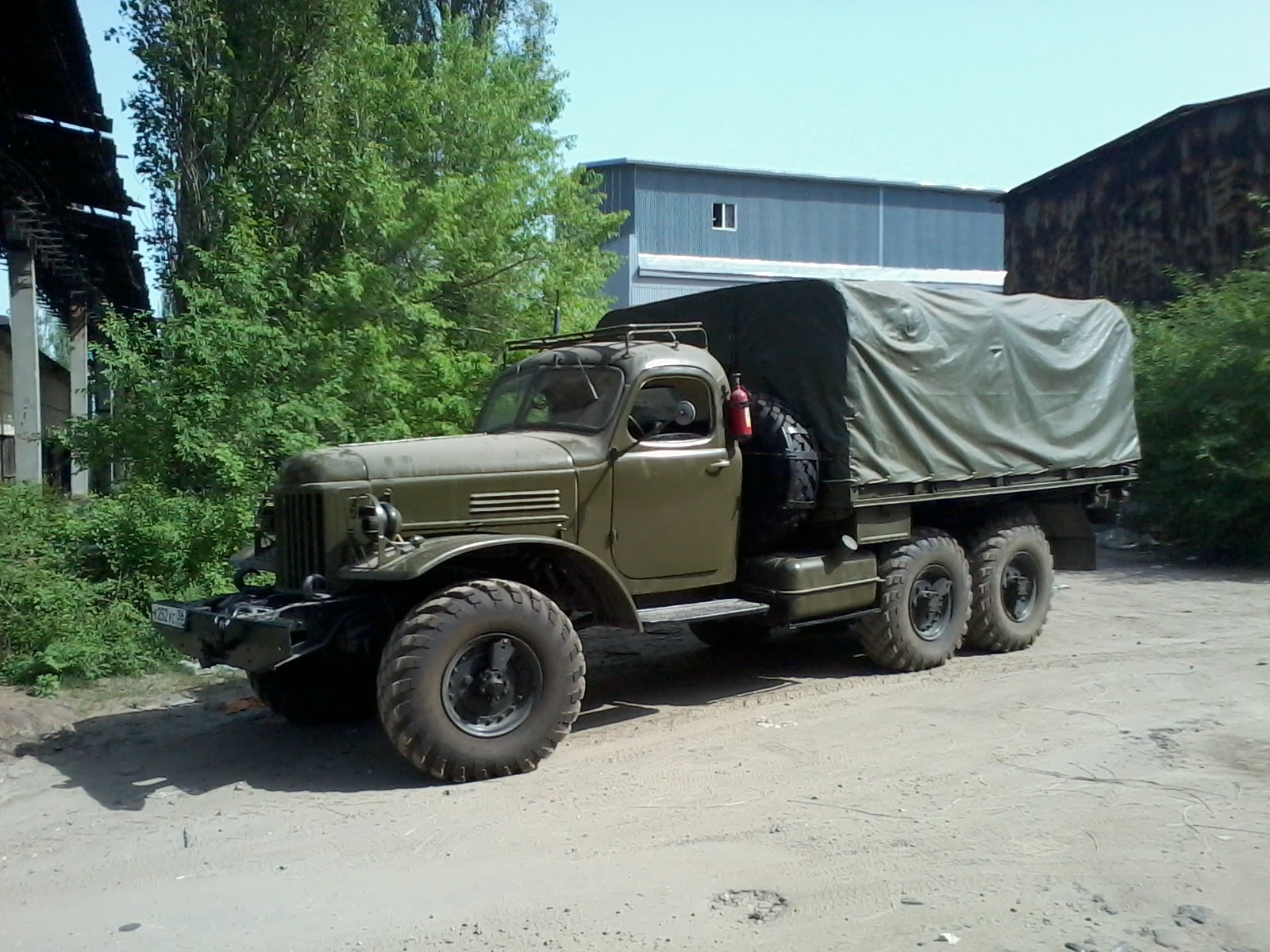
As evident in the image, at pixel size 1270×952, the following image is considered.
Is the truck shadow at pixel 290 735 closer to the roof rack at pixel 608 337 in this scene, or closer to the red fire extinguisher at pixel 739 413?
the red fire extinguisher at pixel 739 413

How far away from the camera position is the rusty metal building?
20641 mm

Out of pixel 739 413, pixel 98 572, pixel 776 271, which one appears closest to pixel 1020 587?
pixel 739 413

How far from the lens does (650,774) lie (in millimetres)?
6320

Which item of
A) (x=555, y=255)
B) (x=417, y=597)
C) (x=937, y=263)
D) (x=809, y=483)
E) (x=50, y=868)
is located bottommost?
(x=50, y=868)

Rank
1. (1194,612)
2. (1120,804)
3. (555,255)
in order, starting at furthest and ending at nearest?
1. (555,255)
2. (1194,612)
3. (1120,804)

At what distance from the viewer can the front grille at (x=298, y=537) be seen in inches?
260

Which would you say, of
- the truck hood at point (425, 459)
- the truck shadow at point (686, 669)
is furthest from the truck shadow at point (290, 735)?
the truck hood at point (425, 459)

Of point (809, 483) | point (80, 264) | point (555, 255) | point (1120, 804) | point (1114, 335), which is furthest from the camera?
point (80, 264)

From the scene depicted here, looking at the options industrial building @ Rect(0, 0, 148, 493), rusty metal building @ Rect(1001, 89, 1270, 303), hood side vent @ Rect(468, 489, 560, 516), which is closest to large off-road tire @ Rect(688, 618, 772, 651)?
hood side vent @ Rect(468, 489, 560, 516)

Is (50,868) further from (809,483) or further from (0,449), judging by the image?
(0,449)

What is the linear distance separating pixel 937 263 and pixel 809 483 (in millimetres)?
30554

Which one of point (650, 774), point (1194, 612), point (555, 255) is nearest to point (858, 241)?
point (555, 255)

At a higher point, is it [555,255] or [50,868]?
[555,255]

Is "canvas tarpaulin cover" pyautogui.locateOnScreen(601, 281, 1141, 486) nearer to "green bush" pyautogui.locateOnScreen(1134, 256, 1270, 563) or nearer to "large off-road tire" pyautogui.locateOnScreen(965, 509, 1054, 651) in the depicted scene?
"large off-road tire" pyautogui.locateOnScreen(965, 509, 1054, 651)
